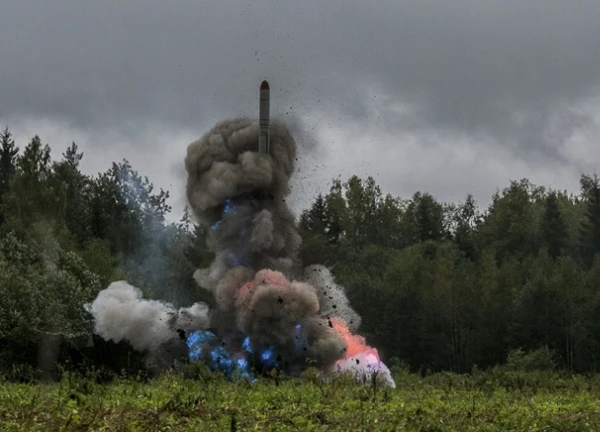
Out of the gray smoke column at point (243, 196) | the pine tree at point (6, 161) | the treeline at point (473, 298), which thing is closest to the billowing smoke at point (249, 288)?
the gray smoke column at point (243, 196)

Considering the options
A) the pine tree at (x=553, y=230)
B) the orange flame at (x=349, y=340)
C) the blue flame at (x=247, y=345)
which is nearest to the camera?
the blue flame at (x=247, y=345)

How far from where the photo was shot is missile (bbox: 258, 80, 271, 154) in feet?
→ 161

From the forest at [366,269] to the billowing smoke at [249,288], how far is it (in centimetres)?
275

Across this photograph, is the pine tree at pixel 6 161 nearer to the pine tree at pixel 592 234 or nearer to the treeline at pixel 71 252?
the treeline at pixel 71 252

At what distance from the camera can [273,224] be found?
160ft

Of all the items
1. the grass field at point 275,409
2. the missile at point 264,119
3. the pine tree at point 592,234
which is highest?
the pine tree at point 592,234

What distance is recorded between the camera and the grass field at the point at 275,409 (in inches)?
857

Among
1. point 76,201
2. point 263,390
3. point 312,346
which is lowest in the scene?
point 263,390

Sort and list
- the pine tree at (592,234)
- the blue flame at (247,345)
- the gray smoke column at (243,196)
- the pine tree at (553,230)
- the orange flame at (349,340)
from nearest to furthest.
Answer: the blue flame at (247,345) → the gray smoke column at (243,196) → the orange flame at (349,340) → the pine tree at (592,234) → the pine tree at (553,230)

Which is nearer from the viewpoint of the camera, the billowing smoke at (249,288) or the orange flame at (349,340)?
the billowing smoke at (249,288)

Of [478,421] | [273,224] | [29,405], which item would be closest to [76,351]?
[273,224]

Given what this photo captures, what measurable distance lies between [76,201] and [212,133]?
172 feet

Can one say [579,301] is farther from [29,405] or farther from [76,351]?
[29,405]

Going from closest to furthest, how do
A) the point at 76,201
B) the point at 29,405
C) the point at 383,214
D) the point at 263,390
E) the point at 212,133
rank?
the point at 29,405 → the point at 263,390 → the point at 212,133 → the point at 76,201 → the point at 383,214
